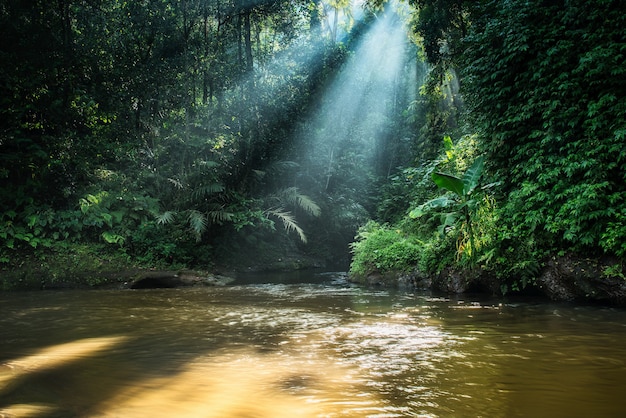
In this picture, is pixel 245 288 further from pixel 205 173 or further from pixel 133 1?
pixel 133 1

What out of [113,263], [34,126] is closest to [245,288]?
[113,263]

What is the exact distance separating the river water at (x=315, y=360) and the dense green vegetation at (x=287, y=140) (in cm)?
193

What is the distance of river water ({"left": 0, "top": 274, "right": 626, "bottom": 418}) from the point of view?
2754 millimetres

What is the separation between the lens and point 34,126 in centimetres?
1142

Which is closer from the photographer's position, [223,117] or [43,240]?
[43,240]

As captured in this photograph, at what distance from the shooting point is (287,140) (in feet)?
50.6

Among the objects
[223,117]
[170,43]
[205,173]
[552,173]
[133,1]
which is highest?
[133,1]

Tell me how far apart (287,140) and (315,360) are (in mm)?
12232

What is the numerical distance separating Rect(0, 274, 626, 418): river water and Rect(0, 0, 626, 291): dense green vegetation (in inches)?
75.9

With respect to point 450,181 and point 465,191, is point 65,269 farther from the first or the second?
point 465,191

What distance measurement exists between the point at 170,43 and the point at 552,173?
11.6 metres

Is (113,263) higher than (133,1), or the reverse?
(133,1)

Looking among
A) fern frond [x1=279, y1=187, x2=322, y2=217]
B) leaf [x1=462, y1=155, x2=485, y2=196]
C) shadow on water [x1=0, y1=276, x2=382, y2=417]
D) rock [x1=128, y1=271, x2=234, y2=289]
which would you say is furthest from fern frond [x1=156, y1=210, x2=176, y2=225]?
leaf [x1=462, y1=155, x2=485, y2=196]

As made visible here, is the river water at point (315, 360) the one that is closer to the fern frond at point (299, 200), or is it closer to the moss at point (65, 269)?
the moss at point (65, 269)
